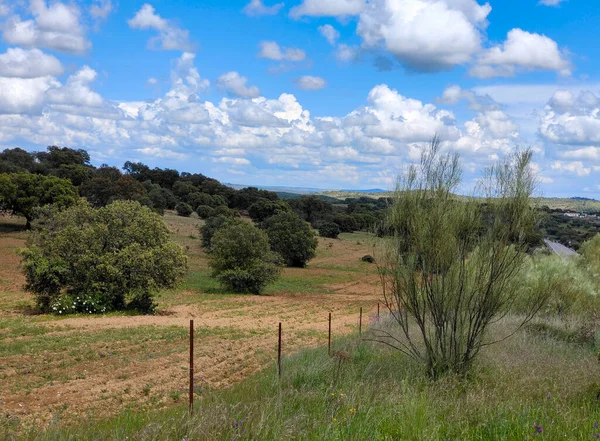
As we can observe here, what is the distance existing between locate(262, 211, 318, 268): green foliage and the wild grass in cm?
4611

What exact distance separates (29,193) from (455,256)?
55.4 metres

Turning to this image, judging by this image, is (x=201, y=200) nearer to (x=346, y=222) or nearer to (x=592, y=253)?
(x=346, y=222)

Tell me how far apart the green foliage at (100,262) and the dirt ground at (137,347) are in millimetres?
1537

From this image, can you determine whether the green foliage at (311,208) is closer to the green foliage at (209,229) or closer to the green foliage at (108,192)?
the green foliage at (108,192)

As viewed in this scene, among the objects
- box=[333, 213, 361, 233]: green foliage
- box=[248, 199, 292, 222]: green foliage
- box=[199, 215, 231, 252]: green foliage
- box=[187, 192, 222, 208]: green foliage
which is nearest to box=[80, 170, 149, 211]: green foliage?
box=[199, 215, 231, 252]: green foliage

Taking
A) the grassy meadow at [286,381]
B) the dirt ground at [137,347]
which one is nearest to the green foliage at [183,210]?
the dirt ground at [137,347]

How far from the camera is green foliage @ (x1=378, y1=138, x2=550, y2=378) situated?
33.2 ft

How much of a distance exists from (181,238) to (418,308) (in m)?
57.4

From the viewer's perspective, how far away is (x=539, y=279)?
19141mm

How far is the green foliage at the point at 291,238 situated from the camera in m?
57.8

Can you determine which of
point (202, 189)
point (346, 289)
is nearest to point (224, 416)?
point (346, 289)

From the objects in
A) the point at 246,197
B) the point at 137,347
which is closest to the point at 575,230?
the point at 137,347

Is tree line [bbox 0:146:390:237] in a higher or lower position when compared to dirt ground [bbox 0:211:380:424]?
higher

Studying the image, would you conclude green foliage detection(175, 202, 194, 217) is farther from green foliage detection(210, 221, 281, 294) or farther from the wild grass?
the wild grass
